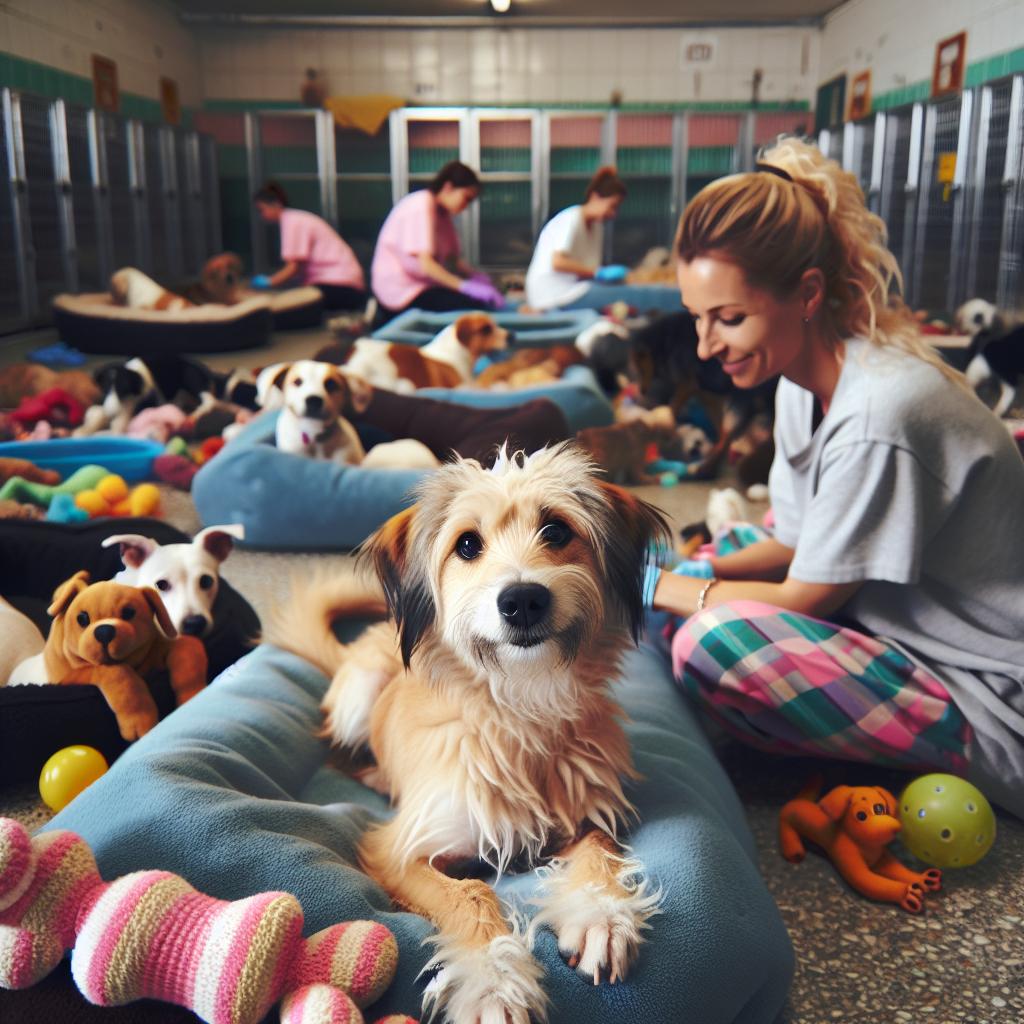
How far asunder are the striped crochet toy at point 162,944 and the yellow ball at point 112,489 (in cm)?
236

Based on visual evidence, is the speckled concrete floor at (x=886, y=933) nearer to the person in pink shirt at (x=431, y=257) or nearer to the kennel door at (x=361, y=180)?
the kennel door at (x=361, y=180)

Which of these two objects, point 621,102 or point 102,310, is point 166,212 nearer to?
point 102,310

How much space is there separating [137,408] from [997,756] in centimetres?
356

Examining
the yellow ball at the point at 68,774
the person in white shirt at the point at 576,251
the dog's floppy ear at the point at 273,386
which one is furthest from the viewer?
the person in white shirt at the point at 576,251

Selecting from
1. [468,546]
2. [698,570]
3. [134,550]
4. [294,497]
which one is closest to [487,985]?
[468,546]

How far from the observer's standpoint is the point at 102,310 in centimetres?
336

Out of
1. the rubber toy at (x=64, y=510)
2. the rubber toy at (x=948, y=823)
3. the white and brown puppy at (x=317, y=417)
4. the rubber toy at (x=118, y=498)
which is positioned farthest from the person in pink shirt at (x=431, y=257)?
the rubber toy at (x=948, y=823)

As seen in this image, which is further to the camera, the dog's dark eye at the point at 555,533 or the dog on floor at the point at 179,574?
the dog on floor at the point at 179,574

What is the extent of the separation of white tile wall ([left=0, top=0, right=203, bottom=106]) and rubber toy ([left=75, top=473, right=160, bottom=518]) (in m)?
1.24

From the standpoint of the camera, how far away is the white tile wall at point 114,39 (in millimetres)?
1904

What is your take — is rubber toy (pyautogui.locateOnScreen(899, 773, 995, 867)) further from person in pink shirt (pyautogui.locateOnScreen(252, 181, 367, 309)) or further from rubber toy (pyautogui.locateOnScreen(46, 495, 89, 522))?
person in pink shirt (pyautogui.locateOnScreen(252, 181, 367, 309))

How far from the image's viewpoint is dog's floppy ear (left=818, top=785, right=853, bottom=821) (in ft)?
5.22

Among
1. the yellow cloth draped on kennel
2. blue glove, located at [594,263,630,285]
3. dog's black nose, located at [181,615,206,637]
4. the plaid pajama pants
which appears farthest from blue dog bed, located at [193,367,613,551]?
blue glove, located at [594,263,630,285]

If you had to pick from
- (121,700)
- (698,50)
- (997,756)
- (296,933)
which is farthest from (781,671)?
(698,50)
